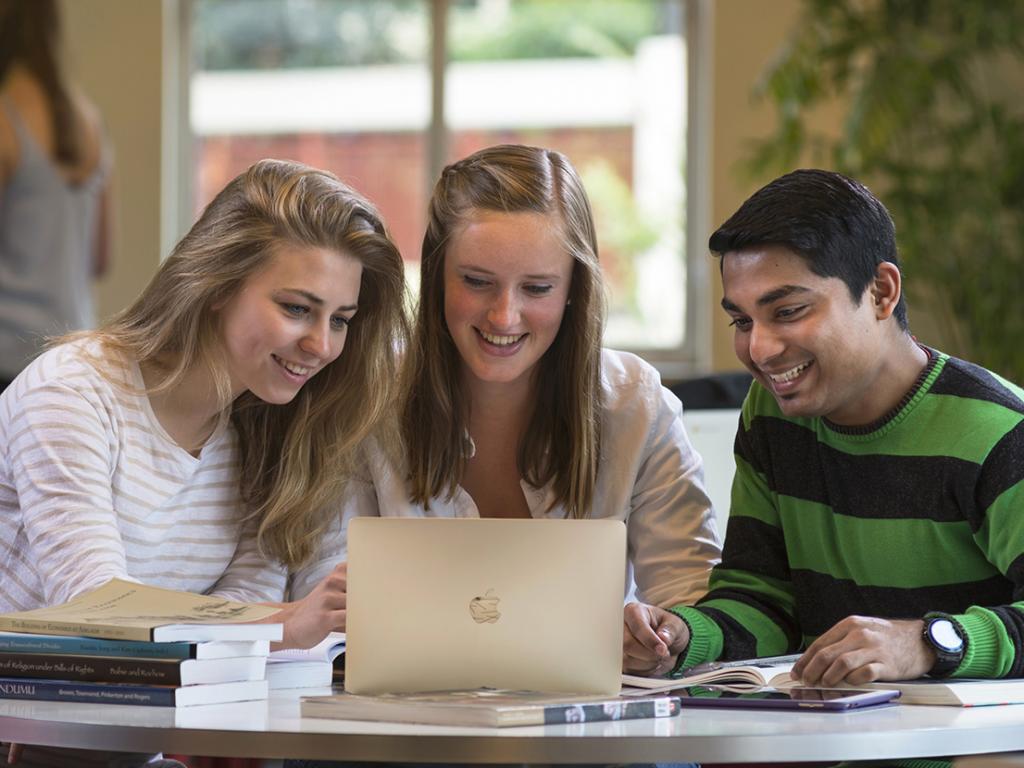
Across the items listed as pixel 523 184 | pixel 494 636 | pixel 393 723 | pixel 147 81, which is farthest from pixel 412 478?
pixel 147 81

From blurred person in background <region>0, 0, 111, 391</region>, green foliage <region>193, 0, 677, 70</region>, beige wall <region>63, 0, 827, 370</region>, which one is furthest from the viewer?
green foliage <region>193, 0, 677, 70</region>

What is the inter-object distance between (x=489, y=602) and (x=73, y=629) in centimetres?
39

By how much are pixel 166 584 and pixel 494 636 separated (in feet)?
2.32

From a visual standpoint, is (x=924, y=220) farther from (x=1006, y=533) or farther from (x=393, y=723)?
(x=393, y=723)

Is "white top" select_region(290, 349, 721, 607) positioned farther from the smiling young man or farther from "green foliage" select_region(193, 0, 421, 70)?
"green foliage" select_region(193, 0, 421, 70)

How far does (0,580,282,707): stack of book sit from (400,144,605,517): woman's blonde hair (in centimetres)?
69

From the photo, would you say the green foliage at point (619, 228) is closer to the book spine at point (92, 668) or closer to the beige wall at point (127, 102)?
the beige wall at point (127, 102)

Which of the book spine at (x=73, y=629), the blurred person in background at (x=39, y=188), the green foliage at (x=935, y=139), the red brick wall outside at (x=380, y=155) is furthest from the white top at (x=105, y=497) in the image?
the red brick wall outside at (x=380, y=155)

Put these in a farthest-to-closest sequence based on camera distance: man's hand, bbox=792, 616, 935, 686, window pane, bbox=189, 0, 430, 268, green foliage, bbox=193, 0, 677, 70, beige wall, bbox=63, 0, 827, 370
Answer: window pane, bbox=189, 0, 430, 268
green foliage, bbox=193, 0, 677, 70
beige wall, bbox=63, 0, 827, 370
man's hand, bbox=792, 616, 935, 686

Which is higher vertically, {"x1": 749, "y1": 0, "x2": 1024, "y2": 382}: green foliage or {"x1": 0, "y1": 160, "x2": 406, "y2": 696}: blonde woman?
{"x1": 749, "y1": 0, "x2": 1024, "y2": 382}: green foliage

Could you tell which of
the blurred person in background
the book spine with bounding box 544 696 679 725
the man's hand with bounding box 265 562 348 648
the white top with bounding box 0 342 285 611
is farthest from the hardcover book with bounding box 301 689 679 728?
the blurred person in background

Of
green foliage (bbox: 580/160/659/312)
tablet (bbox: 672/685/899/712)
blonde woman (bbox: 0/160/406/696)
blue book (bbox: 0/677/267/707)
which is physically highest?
green foliage (bbox: 580/160/659/312)

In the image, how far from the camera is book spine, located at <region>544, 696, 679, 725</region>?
1.26 m

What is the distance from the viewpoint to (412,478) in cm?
212
